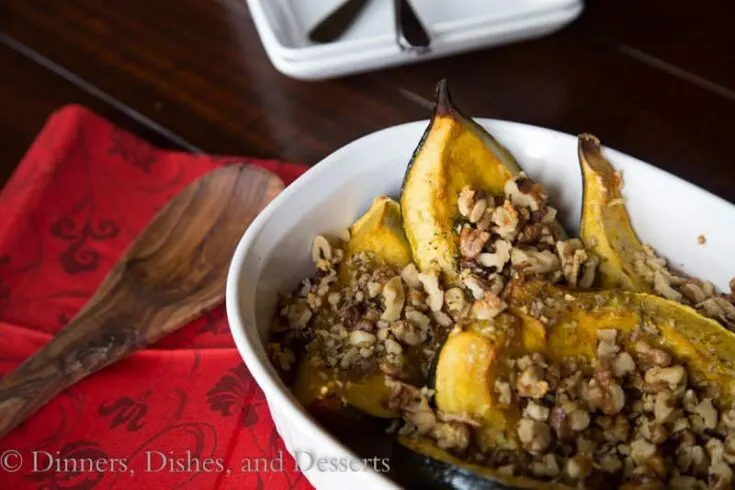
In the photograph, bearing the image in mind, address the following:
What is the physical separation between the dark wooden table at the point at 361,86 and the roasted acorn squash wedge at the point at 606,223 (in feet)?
0.58

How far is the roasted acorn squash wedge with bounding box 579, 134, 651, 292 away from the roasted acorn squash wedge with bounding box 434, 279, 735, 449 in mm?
29

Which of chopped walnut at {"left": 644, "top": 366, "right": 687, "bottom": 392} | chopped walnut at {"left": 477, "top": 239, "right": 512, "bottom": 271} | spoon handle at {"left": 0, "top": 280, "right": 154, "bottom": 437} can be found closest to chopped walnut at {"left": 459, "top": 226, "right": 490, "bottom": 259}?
chopped walnut at {"left": 477, "top": 239, "right": 512, "bottom": 271}

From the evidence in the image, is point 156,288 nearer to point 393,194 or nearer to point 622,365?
point 393,194

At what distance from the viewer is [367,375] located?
17.9 inches

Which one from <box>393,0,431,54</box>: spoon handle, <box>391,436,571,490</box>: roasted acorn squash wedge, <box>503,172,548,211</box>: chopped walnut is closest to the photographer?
<box>391,436,571,490</box>: roasted acorn squash wedge

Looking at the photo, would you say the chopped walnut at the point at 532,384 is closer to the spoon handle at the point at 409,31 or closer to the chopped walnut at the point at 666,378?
the chopped walnut at the point at 666,378

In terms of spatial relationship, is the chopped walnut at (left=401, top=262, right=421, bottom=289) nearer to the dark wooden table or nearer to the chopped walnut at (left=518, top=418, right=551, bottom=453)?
the chopped walnut at (left=518, top=418, right=551, bottom=453)

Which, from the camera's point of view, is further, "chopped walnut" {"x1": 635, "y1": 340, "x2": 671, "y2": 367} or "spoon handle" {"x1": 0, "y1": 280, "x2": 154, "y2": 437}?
"spoon handle" {"x1": 0, "y1": 280, "x2": 154, "y2": 437}

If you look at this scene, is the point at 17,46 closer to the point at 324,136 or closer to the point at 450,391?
the point at 324,136

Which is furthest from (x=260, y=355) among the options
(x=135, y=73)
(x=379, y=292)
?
(x=135, y=73)

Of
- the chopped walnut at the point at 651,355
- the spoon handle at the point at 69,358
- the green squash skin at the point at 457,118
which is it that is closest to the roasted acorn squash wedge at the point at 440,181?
the green squash skin at the point at 457,118

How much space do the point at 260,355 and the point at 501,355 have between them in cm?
12

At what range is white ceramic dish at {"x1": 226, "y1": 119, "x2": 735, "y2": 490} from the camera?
49 cm

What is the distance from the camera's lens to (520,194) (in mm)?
491
